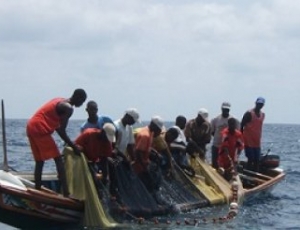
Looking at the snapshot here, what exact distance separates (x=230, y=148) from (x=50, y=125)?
5.86 metres

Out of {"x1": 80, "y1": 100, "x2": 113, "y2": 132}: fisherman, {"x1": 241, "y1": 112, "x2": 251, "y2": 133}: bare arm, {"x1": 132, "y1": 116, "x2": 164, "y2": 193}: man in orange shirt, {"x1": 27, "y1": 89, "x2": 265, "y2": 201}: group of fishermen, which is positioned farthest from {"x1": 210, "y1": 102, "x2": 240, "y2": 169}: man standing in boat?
{"x1": 80, "y1": 100, "x2": 113, "y2": 132}: fisherman

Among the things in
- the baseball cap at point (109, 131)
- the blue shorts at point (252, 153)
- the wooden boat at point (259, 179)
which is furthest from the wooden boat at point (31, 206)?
the blue shorts at point (252, 153)

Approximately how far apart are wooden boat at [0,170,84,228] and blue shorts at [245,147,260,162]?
24.9 feet

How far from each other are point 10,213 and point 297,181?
48.6ft

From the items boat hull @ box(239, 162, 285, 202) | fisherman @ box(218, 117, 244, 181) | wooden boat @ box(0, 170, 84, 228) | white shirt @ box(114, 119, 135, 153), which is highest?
white shirt @ box(114, 119, 135, 153)

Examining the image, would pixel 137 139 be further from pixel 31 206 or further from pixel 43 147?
pixel 31 206

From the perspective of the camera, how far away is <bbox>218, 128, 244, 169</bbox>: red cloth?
1839 centimetres

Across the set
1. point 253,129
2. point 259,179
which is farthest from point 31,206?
point 259,179

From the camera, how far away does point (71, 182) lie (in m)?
14.1

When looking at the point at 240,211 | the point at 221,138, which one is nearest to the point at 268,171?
the point at 221,138

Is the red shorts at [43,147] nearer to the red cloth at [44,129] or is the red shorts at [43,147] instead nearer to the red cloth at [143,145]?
the red cloth at [44,129]

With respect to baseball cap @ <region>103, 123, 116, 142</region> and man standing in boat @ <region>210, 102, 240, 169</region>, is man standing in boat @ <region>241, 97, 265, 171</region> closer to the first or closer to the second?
man standing in boat @ <region>210, 102, 240, 169</region>

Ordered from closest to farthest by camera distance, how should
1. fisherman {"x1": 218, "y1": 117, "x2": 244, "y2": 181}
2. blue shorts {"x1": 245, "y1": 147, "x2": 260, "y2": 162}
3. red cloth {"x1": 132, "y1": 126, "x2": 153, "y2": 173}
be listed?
red cloth {"x1": 132, "y1": 126, "x2": 153, "y2": 173} → fisherman {"x1": 218, "y1": 117, "x2": 244, "y2": 181} → blue shorts {"x1": 245, "y1": 147, "x2": 260, "y2": 162}

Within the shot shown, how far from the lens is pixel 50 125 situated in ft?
45.0
